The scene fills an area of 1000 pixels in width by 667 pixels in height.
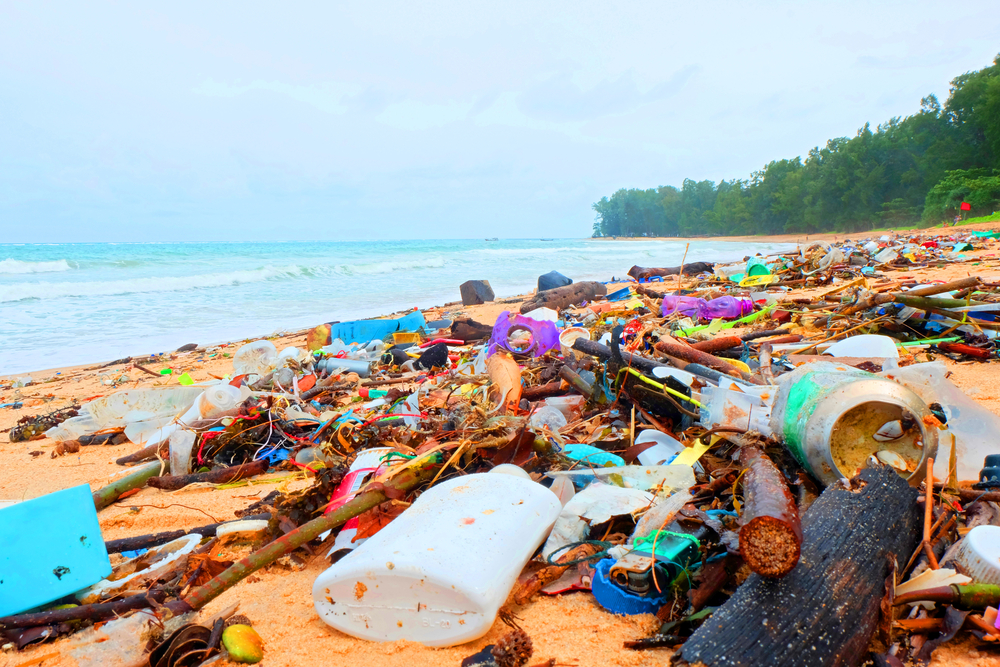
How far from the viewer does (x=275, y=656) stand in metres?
1.43

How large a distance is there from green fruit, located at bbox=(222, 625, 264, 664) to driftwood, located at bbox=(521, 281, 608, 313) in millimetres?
6133

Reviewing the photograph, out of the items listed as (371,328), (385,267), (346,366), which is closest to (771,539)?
(346,366)

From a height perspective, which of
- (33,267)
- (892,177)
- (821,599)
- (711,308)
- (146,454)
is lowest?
(146,454)

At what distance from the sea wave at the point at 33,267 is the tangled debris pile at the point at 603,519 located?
2682cm

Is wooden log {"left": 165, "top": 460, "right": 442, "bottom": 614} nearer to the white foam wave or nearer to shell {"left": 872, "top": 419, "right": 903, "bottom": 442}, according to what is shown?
shell {"left": 872, "top": 419, "right": 903, "bottom": 442}

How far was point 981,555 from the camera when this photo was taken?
4.10 feet

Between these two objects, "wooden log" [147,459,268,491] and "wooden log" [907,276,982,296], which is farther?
"wooden log" [907,276,982,296]

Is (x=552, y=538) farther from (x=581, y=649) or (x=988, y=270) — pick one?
(x=988, y=270)

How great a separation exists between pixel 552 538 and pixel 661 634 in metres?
0.44

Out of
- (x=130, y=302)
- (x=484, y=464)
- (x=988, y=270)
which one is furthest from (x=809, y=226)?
(x=484, y=464)

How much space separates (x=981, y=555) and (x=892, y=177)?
175 feet

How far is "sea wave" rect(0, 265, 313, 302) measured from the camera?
15.0m

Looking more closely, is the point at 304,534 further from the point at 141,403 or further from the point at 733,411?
the point at 141,403

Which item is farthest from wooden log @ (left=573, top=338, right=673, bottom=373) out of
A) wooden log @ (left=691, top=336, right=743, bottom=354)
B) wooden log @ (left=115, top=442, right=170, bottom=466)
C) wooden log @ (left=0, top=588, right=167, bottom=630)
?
wooden log @ (left=115, top=442, right=170, bottom=466)
